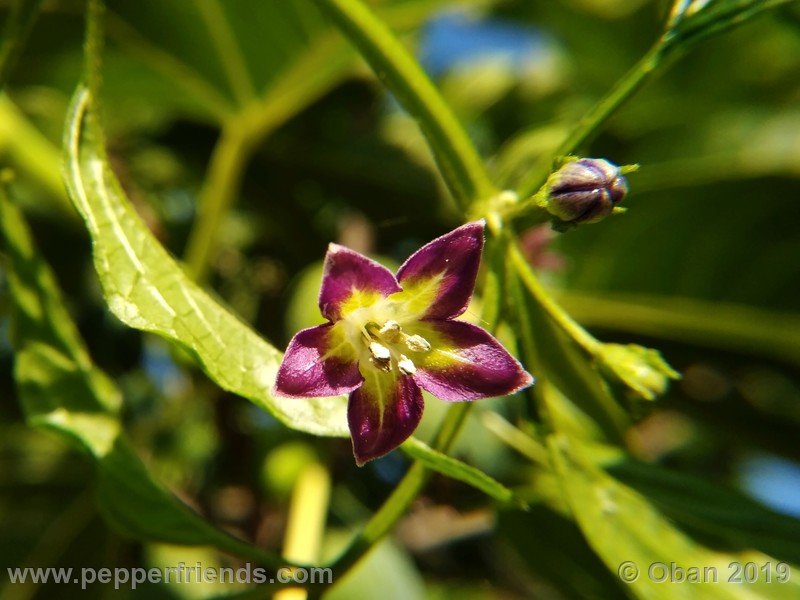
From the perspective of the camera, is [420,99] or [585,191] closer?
[585,191]

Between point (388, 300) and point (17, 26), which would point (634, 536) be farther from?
point (17, 26)

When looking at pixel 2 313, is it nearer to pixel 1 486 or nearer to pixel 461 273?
pixel 1 486

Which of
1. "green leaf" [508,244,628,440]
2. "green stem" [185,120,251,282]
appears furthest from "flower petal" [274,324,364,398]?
"green stem" [185,120,251,282]

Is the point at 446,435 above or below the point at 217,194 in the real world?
below

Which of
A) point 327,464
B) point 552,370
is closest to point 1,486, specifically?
point 327,464

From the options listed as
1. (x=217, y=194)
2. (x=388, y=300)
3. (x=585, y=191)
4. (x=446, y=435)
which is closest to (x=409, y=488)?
(x=446, y=435)
